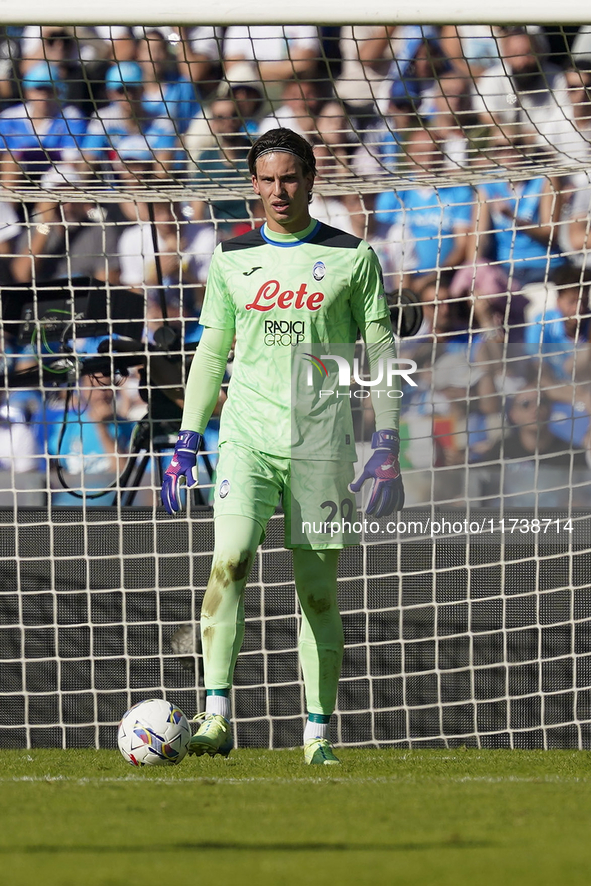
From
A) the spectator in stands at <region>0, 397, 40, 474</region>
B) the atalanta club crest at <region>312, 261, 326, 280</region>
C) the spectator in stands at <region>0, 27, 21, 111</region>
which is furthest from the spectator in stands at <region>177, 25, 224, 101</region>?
the spectator in stands at <region>0, 397, 40, 474</region>

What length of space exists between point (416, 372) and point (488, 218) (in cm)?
136

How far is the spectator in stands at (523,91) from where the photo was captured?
4.02 m

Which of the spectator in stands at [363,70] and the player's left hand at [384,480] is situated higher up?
the spectator in stands at [363,70]

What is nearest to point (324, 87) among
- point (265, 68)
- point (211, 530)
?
point (265, 68)

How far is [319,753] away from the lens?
328 cm

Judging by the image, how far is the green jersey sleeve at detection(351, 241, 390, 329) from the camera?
3.42 metres

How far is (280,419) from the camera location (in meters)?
3.32

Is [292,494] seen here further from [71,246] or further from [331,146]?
[71,246]

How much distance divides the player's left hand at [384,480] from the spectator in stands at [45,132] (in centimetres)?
176

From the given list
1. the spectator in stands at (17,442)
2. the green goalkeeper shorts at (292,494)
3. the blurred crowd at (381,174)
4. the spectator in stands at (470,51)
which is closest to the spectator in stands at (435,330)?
the blurred crowd at (381,174)

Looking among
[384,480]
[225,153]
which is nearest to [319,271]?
[384,480]

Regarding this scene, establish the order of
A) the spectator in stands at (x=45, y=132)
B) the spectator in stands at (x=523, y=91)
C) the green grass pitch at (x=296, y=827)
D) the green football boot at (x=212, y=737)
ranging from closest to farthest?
the green grass pitch at (x=296, y=827), the green football boot at (x=212, y=737), the spectator in stands at (x=523, y=91), the spectator in stands at (x=45, y=132)

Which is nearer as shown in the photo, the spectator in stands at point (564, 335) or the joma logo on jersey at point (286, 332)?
the joma logo on jersey at point (286, 332)

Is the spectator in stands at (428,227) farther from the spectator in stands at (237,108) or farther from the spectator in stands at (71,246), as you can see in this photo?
the spectator in stands at (71,246)
